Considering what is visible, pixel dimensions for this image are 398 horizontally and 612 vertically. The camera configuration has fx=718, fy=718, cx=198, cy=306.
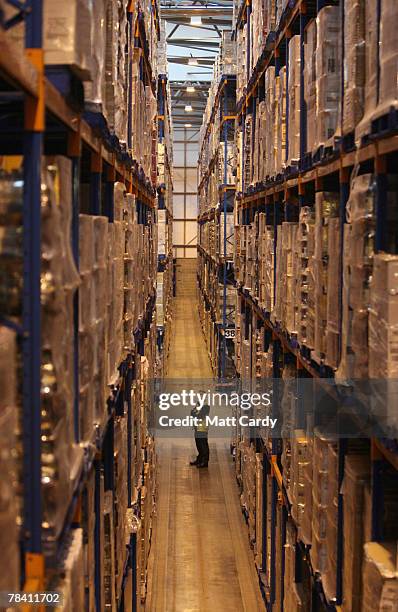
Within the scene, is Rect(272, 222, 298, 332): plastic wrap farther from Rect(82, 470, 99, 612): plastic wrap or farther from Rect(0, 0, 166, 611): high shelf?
Rect(82, 470, 99, 612): plastic wrap

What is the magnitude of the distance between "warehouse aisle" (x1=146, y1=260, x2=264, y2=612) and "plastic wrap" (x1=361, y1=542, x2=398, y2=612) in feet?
13.2

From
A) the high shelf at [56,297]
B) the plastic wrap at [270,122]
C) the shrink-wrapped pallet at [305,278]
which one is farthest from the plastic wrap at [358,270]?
the plastic wrap at [270,122]

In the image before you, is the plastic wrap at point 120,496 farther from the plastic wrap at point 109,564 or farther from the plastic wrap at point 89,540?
the plastic wrap at point 89,540

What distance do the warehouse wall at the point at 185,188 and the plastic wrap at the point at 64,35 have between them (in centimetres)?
3314

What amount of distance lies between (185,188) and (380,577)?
33.1 metres

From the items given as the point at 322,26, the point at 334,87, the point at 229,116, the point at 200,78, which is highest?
the point at 200,78

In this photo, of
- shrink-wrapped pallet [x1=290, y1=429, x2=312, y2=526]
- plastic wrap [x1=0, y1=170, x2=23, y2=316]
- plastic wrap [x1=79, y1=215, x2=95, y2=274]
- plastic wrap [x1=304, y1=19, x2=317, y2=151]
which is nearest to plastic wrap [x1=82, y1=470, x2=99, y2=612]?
plastic wrap [x1=79, y1=215, x2=95, y2=274]

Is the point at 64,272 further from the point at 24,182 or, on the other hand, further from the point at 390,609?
the point at 390,609

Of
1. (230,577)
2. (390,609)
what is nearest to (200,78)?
(230,577)

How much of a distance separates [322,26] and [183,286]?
27740 millimetres

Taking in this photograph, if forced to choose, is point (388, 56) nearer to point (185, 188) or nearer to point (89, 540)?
point (89, 540)

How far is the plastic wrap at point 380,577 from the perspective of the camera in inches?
Answer: 110

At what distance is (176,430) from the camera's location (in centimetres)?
1236

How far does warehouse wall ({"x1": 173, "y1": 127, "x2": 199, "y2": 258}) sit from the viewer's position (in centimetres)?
3519
